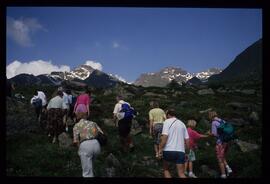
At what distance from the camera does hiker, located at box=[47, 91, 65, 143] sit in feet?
64.3

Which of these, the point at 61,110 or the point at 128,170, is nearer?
the point at 128,170

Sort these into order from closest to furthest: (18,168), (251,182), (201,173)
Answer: (251,182)
(18,168)
(201,173)

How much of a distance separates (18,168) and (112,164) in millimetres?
3368

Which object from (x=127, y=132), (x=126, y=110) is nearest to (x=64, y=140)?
(x=127, y=132)

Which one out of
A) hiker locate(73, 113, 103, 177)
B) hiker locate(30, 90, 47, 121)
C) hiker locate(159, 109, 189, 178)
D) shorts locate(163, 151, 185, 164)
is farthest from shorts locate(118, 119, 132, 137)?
hiker locate(30, 90, 47, 121)

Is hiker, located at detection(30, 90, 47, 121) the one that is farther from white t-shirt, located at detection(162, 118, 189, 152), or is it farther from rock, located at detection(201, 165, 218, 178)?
white t-shirt, located at detection(162, 118, 189, 152)

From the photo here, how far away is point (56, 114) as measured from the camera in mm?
19672

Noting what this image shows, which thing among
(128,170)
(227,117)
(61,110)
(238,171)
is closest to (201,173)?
(238,171)

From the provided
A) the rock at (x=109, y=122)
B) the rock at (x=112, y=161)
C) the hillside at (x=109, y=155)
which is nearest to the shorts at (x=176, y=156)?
the hillside at (x=109, y=155)

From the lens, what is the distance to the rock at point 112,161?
18.0 meters

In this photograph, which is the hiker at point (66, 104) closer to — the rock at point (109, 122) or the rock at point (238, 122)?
the rock at point (109, 122)
